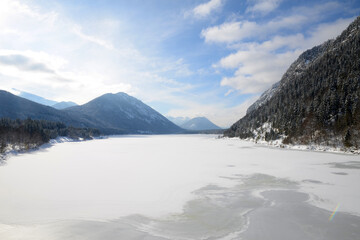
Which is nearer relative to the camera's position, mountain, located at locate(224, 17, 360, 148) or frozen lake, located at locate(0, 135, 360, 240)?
frozen lake, located at locate(0, 135, 360, 240)

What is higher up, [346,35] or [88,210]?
[346,35]

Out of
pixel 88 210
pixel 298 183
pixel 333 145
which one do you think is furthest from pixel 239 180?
pixel 333 145

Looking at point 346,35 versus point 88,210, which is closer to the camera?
point 88,210

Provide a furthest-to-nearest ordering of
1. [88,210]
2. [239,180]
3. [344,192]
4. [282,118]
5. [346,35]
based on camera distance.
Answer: [346,35] → [282,118] → [239,180] → [344,192] → [88,210]

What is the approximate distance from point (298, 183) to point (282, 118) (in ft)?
244

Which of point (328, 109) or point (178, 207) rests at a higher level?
point (328, 109)

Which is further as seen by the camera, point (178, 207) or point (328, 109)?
point (328, 109)

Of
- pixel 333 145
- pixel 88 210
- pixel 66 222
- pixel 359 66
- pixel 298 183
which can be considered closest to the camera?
pixel 66 222

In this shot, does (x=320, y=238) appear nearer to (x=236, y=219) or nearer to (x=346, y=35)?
(x=236, y=219)

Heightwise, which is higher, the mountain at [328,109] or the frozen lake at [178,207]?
Answer: the mountain at [328,109]

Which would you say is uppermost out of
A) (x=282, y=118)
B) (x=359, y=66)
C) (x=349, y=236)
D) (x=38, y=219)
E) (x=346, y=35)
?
(x=346, y=35)

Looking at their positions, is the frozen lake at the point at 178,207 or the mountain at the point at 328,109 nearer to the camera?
the frozen lake at the point at 178,207

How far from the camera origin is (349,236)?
25.4ft

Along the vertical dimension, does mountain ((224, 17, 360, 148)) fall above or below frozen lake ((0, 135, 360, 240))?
above
